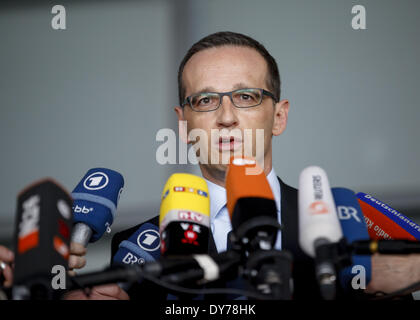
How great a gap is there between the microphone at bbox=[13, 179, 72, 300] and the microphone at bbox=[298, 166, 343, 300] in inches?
20.6

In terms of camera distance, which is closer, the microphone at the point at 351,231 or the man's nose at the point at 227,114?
the microphone at the point at 351,231

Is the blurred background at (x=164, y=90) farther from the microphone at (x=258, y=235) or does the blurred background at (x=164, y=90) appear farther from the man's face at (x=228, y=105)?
the microphone at (x=258, y=235)

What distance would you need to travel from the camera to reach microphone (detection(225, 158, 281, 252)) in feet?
3.57

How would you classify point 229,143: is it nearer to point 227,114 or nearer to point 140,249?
point 227,114

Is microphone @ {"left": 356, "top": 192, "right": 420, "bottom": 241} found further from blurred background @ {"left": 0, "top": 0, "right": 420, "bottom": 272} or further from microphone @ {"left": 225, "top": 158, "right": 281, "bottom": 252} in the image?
blurred background @ {"left": 0, "top": 0, "right": 420, "bottom": 272}

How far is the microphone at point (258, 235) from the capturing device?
103 centimetres

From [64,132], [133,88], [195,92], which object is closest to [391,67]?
[133,88]

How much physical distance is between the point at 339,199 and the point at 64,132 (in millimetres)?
2508

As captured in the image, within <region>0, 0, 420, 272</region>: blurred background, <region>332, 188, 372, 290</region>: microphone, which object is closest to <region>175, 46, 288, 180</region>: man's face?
<region>332, 188, 372, 290</region>: microphone

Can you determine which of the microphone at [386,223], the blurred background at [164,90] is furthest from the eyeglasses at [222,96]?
the blurred background at [164,90]

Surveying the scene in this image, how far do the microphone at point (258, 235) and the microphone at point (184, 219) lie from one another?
0.10 meters

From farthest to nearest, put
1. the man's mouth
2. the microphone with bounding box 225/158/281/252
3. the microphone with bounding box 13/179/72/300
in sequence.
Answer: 1. the man's mouth
2. the microphone with bounding box 225/158/281/252
3. the microphone with bounding box 13/179/72/300

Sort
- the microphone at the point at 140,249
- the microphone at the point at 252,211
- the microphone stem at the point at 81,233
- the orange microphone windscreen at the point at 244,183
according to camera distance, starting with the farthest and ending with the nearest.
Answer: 1. the microphone at the point at 140,249
2. the microphone stem at the point at 81,233
3. the orange microphone windscreen at the point at 244,183
4. the microphone at the point at 252,211

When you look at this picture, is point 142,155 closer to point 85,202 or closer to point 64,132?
point 64,132
